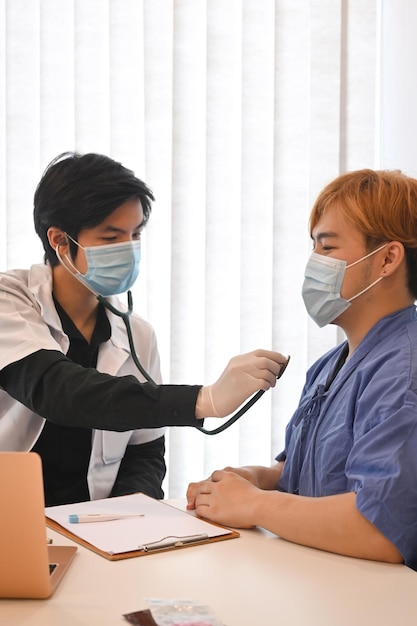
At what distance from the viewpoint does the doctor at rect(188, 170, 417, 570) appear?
1.18 m

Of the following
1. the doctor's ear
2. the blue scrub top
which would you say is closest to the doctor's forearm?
the blue scrub top

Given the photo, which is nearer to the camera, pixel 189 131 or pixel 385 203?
pixel 385 203

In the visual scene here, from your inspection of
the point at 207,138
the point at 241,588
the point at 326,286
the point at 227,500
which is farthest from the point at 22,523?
the point at 207,138

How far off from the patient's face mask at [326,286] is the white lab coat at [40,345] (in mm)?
523

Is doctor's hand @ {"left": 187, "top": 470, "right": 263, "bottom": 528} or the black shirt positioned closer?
doctor's hand @ {"left": 187, "top": 470, "right": 263, "bottom": 528}

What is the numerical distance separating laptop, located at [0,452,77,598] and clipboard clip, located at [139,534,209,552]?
0.79 ft

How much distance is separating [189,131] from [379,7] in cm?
81

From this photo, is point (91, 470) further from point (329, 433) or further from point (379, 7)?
point (379, 7)

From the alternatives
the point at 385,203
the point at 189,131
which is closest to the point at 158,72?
the point at 189,131

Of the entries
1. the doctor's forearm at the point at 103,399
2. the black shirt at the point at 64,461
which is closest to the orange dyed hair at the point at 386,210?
the doctor's forearm at the point at 103,399

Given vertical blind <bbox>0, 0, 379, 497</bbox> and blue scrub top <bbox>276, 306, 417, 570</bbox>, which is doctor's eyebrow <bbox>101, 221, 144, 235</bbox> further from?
vertical blind <bbox>0, 0, 379, 497</bbox>

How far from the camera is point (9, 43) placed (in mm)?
2631

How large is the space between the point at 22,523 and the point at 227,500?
472mm

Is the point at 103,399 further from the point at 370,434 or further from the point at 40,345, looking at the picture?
the point at 370,434
